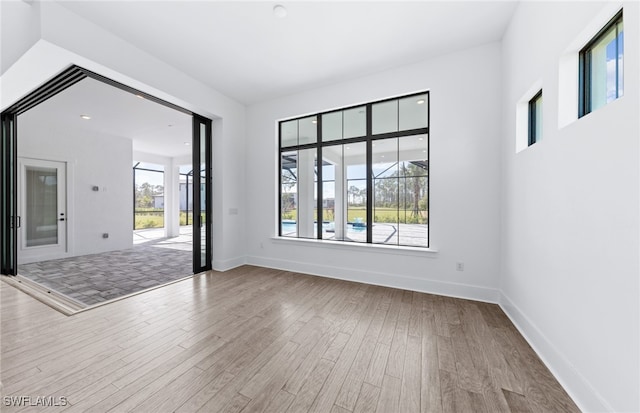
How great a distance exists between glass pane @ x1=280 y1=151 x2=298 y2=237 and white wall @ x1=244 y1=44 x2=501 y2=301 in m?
1.23

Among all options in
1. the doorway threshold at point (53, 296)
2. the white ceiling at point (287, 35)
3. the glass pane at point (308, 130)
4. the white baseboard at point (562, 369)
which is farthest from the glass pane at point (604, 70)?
the doorway threshold at point (53, 296)

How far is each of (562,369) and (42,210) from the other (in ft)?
28.6

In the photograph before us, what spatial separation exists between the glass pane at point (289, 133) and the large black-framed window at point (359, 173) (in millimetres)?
11

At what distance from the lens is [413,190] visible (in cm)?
354

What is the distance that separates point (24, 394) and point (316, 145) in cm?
405

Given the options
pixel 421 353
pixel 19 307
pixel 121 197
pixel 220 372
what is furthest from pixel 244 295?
pixel 121 197

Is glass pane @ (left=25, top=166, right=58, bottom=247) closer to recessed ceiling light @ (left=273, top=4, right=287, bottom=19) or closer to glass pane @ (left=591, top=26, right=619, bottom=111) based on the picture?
recessed ceiling light @ (left=273, top=4, right=287, bottom=19)

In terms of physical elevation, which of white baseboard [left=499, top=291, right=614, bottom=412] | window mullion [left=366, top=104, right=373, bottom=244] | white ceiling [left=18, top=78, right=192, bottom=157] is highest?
white ceiling [left=18, top=78, right=192, bottom=157]

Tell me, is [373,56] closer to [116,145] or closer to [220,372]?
[220,372]

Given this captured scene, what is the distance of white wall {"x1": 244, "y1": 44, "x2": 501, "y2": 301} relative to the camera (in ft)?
9.61

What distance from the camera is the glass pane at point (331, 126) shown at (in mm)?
4109

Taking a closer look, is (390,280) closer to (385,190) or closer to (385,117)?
(385,190)

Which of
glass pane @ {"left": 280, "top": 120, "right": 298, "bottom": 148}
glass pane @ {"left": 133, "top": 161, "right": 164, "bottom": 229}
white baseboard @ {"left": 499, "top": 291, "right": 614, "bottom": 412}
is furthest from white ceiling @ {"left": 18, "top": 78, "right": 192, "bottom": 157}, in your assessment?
white baseboard @ {"left": 499, "top": 291, "right": 614, "bottom": 412}

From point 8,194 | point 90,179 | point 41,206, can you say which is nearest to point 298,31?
point 8,194
